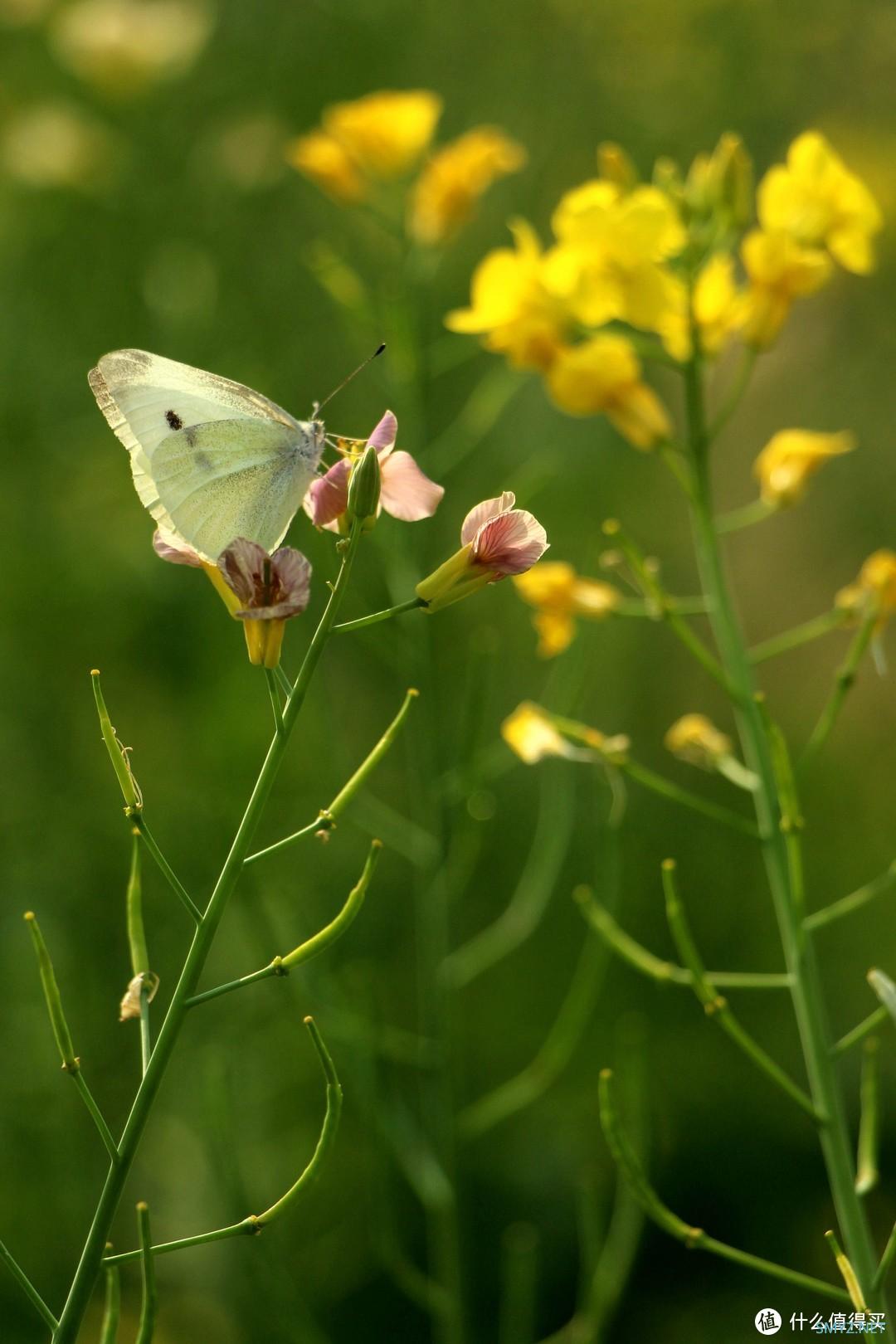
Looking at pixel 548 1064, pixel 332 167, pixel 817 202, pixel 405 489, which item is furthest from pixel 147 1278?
pixel 332 167

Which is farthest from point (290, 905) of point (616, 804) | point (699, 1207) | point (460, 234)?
point (460, 234)

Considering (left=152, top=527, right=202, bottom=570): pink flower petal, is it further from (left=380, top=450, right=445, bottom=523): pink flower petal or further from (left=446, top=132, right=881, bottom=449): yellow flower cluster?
(left=446, top=132, right=881, bottom=449): yellow flower cluster

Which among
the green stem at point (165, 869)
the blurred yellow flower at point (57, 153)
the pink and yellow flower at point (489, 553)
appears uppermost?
the blurred yellow flower at point (57, 153)

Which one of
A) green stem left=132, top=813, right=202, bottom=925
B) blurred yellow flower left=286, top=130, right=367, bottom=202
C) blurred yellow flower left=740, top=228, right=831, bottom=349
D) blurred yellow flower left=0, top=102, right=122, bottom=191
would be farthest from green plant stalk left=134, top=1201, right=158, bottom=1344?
blurred yellow flower left=0, top=102, right=122, bottom=191

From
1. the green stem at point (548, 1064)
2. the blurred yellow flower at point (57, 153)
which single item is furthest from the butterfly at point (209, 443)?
the blurred yellow flower at point (57, 153)

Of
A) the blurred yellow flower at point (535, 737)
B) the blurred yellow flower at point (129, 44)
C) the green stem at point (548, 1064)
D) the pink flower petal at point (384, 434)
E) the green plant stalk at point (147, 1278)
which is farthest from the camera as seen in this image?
the blurred yellow flower at point (129, 44)

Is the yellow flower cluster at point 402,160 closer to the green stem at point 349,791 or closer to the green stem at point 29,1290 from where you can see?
the green stem at point 349,791
